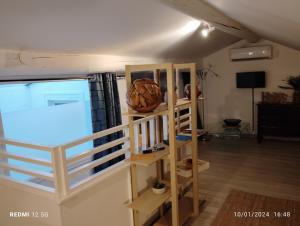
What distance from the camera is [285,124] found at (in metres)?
5.00

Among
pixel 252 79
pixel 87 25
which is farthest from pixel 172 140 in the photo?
pixel 252 79

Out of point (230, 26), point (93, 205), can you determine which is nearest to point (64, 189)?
point (93, 205)

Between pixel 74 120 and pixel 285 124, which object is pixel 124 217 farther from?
pixel 285 124

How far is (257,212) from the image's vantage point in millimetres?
2838

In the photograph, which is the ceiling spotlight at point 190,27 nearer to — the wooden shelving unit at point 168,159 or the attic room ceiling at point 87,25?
the attic room ceiling at point 87,25

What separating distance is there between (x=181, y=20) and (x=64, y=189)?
203 centimetres

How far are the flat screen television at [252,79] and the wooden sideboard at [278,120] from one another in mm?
460

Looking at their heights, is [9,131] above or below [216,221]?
above

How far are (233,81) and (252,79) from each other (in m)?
0.51

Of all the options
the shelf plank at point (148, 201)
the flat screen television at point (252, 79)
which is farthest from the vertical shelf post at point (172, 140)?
the flat screen television at point (252, 79)

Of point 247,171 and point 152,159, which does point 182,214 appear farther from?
point 247,171

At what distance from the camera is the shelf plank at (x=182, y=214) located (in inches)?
103

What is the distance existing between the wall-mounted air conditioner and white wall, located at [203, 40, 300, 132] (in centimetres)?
17
